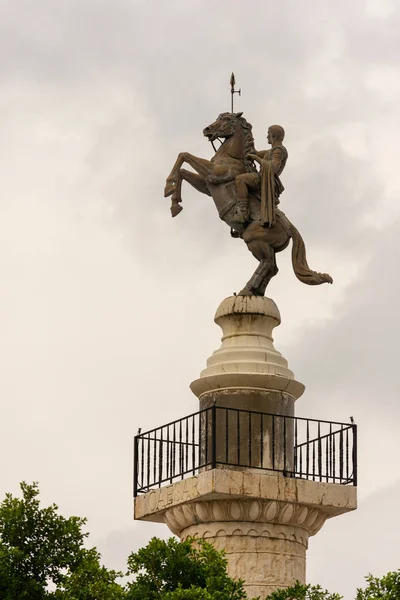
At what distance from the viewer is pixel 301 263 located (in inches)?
1832

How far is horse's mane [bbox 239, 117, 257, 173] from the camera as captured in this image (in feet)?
154

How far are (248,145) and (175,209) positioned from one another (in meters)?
1.60

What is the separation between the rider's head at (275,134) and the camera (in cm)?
4681

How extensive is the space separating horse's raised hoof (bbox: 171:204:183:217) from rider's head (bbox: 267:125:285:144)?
1.83 metres

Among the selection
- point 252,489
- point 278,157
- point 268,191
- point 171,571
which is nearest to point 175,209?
point 268,191

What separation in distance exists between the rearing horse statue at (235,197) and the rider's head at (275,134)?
0.33 metres

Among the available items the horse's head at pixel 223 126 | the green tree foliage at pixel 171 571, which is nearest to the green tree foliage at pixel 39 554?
the green tree foliage at pixel 171 571

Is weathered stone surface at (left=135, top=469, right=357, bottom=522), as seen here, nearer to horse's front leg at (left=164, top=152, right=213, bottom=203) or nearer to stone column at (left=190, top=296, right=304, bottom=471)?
stone column at (left=190, top=296, right=304, bottom=471)

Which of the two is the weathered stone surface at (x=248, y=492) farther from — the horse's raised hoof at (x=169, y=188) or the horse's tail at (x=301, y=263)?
the horse's raised hoof at (x=169, y=188)

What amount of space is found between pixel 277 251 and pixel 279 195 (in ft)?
2.99

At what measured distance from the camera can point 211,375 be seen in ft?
148

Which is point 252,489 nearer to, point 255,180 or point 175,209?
point 255,180

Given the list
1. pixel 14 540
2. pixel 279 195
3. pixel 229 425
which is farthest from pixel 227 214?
pixel 14 540

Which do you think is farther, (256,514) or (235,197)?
(235,197)
